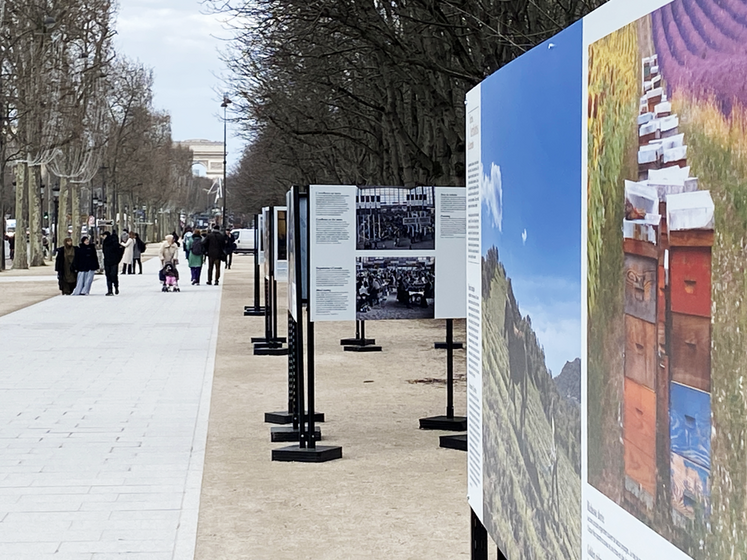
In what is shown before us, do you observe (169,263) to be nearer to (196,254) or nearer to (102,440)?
(196,254)

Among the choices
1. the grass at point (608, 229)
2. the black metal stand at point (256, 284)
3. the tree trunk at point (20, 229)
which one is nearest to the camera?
the grass at point (608, 229)

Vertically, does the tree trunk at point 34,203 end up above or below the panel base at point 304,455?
above

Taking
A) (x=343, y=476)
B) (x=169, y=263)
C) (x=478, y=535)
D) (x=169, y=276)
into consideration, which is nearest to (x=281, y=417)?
(x=343, y=476)

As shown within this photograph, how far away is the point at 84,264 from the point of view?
35.2 meters

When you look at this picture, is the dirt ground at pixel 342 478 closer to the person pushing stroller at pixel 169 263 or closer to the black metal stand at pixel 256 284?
the black metal stand at pixel 256 284

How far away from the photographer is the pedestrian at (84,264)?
3459 cm

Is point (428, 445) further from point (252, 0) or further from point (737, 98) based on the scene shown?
point (252, 0)

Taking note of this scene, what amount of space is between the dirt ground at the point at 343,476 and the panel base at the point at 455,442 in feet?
0.38

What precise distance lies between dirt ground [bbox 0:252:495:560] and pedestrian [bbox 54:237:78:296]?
18.9 m

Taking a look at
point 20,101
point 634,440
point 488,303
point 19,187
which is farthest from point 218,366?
point 19,187

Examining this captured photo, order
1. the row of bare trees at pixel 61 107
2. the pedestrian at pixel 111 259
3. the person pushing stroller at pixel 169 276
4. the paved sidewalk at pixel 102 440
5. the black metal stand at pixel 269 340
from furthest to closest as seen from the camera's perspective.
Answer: the row of bare trees at pixel 61 107 → the person pushing stroller at pixel 169 276 → the pedestrian at pixel 111 259 → the black metal stand at pixel 269 340 → the paved sidewalk at pixel 102 440

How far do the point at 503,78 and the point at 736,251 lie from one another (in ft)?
6.06

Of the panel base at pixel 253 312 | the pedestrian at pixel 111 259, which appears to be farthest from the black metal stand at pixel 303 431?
the pedestrian at pixel 111 259

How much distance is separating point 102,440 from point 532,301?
7890mm
